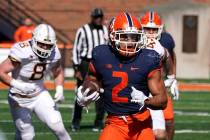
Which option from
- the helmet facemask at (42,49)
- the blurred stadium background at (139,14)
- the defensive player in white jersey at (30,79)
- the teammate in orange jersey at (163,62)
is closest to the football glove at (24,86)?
the defensive player in white jersey at (30,79)

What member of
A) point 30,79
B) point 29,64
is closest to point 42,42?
point 29,64

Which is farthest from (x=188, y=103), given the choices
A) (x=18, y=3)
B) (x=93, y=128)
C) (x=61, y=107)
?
(x=18, y=3)

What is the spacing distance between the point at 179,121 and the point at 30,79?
163 inches

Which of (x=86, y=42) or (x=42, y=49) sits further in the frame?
(x=86, y=42)

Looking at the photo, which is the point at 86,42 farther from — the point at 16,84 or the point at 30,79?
the point at 16,84

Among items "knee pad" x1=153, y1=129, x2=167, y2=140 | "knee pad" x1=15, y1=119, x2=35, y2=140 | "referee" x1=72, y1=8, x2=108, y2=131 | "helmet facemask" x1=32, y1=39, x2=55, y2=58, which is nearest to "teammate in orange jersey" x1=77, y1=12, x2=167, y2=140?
"knee pad" x1=153, y1=129, x2=167, y2=140

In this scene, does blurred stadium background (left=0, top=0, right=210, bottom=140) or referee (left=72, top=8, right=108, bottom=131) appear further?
blurred stadium background (left=0, top=0, right=210, bottom=140)

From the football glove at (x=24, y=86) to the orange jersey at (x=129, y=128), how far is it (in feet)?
6.18

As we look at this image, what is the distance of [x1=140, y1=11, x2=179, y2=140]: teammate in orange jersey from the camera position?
7.60 m

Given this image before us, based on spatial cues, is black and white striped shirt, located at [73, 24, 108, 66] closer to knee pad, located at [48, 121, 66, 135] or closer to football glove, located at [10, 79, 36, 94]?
football glove, located at [10, 79, 36, 94]

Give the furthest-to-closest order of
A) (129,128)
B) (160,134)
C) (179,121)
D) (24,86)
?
(179,121) → (24,86) → (160,134) → (129,128)

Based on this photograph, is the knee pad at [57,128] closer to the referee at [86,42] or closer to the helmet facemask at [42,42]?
the helmet facemask at [42,42]

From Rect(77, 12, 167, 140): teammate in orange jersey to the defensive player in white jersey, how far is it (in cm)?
169

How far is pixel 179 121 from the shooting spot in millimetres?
12062
